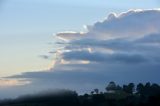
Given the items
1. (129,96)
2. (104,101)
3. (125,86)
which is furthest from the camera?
(125,86)

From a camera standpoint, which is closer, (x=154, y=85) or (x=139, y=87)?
(x=154, y=85)

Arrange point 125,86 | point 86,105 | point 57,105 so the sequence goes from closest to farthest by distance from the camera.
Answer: point 57,105 < point 86,105 < point 125,86

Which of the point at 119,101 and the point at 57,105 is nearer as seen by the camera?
the point at 57,105

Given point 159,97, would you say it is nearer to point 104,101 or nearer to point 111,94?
point 104,101

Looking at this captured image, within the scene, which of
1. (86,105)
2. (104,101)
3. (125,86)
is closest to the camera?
(86,105)

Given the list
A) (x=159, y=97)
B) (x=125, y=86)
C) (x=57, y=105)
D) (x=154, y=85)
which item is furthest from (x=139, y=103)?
(x=125, y=86)

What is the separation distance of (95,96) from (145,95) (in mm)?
8778

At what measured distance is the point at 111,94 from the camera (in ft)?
318

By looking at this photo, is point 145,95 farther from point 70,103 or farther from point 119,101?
point 70,103

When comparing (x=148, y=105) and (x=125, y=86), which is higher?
(x=125, y=86)

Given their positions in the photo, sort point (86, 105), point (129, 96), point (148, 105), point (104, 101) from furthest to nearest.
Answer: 1. point (129, 96)
2. point (104, 101)
3. point (86, 105)
4. point (148, 105)

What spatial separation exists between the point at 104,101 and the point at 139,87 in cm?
1513

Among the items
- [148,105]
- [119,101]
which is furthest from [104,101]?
[148,105]

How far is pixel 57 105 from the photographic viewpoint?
69.2 metres
